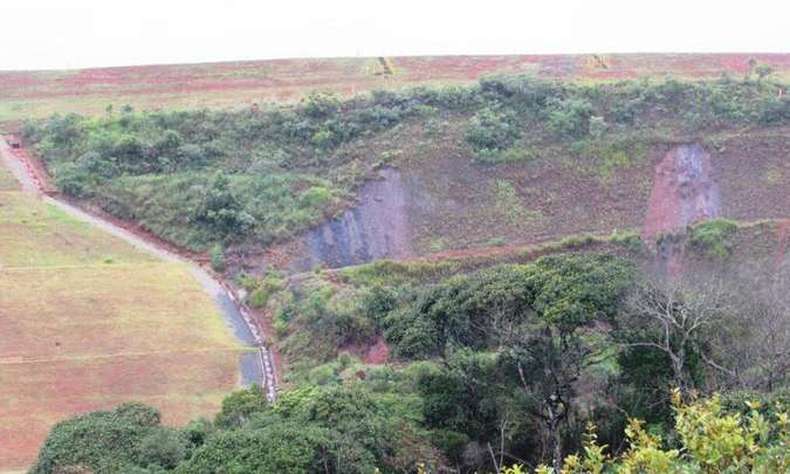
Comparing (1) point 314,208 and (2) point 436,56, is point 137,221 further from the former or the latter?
(2) point 436,56

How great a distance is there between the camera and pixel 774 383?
56.9 feet

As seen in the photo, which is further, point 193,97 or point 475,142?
point 193,97

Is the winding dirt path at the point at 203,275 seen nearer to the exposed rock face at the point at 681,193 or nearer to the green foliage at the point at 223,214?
the green foliage at the point at 223,214

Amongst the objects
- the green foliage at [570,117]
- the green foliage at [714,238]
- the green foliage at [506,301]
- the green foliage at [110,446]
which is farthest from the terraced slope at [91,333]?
the green foliage at [570,117]

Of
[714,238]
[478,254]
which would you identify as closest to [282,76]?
[478,254]

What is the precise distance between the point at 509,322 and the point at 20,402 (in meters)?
12.8

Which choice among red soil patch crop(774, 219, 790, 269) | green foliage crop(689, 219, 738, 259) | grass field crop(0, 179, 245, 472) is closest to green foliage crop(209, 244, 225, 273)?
grass field crop(0, 179, 245, 472)

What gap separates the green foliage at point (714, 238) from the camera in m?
31.8

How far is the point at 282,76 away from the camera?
164 ft

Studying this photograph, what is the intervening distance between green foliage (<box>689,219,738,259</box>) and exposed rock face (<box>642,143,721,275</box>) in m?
Answer: 1.52

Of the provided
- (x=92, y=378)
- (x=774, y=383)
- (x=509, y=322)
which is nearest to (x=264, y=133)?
(x=92, y=378)

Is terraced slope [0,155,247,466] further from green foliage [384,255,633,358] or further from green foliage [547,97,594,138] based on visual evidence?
green foliage [547,97,594,138]

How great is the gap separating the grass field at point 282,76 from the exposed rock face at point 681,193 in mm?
8531

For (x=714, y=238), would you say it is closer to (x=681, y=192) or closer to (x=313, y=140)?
(x=681, y=192)
